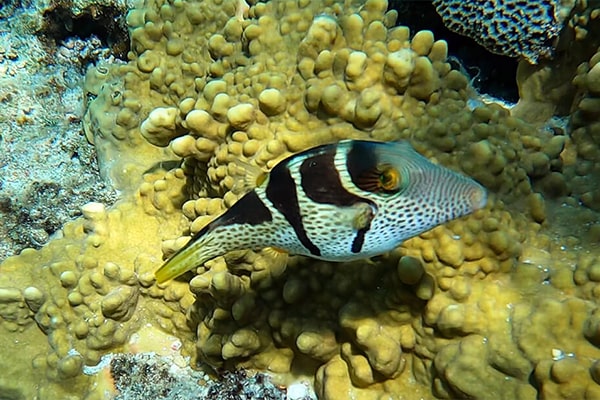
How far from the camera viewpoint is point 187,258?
200 centimetres

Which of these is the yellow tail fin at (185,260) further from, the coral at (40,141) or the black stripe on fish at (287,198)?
the coral at (40,141)

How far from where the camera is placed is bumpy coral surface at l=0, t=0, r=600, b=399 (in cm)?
218

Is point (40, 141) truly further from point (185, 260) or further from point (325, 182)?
point (325, 182)

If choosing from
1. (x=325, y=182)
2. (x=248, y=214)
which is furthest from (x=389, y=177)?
(x=248, y=214)

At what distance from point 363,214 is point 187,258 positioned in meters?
0.72

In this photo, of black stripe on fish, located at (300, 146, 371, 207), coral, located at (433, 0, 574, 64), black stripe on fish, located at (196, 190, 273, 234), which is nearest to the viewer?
black stripe on fish, located at (300, 146, 371, 207)

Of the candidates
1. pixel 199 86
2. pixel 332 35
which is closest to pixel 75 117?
pixel 199 86

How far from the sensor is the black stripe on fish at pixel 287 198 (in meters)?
1.82

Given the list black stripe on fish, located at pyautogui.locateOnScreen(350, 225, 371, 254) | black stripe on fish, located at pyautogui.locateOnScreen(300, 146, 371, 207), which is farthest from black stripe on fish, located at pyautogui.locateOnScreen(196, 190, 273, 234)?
black stripe on fish, located at pyautogui.locateOnScreen(350, 225, 371, 254)

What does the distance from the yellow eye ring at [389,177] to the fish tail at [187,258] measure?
0.74 meters

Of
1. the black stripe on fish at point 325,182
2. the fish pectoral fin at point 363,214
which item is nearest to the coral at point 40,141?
the black stripe on fish at point 325,182

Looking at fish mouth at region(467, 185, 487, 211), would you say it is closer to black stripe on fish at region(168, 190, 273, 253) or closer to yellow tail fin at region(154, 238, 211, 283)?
black stripe on fish at region(168, 190, 273, 253)

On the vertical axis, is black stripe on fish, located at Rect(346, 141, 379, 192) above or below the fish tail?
above

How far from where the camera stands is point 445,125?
7.98 ft
